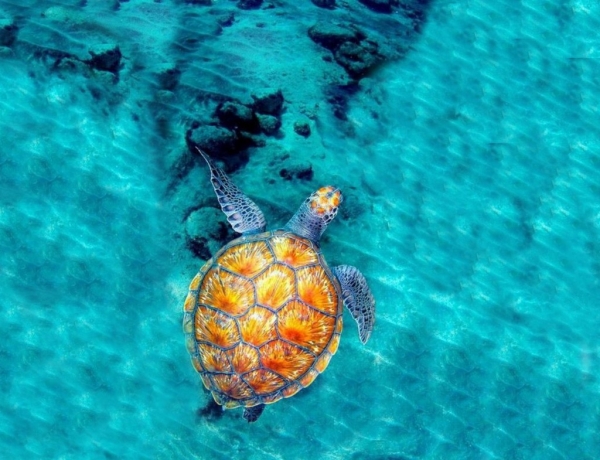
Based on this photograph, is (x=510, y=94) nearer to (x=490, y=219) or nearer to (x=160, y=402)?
(x=490, y=219)

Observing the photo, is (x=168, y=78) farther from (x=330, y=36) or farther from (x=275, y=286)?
(x=275, y=286)

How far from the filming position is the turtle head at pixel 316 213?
3.64m

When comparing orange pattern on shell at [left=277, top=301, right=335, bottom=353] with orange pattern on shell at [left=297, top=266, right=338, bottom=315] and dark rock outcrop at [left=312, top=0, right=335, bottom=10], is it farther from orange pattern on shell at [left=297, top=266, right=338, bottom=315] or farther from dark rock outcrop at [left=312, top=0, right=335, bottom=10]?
dark rock outcrop at [left=312, top=0, right=335, bottom=10]

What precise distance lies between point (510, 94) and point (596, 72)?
3.53ft

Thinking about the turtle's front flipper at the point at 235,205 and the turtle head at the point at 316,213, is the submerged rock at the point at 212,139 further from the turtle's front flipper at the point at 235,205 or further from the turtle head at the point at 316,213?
the turtle head at the point at 316,213

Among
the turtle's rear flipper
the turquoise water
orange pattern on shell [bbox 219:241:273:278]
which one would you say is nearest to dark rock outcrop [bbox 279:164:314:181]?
the turquoise water

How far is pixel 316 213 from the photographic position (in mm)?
3645

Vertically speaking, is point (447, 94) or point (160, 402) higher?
point (447, 94)

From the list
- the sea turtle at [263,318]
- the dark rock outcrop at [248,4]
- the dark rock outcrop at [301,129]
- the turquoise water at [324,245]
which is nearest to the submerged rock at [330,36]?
the turquoise water at [324,245]

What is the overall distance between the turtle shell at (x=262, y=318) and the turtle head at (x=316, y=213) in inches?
9.3

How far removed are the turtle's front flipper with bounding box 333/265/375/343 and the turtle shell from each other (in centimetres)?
26

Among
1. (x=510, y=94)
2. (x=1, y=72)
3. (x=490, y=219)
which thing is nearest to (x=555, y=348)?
(x=490, y=219)

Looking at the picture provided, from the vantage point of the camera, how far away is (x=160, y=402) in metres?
3.72

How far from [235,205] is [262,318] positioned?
1.04 m
